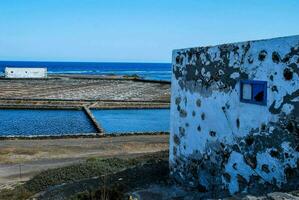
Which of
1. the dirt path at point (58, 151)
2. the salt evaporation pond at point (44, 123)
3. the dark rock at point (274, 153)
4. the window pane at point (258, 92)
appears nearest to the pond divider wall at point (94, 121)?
the salt evaporation pond at point (44, 123)

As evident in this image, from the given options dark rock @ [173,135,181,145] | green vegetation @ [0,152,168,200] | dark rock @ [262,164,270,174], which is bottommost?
green vegetation @ [0,152,168,200]

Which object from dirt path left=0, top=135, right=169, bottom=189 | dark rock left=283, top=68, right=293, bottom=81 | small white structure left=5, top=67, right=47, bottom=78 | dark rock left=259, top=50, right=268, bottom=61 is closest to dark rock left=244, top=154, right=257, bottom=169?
dark rock left=283, top=68, right=293, bottom=81

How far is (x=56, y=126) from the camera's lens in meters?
32.2

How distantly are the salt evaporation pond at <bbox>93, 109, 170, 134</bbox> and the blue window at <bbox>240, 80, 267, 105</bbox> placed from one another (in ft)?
72.9

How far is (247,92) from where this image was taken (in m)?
7.94

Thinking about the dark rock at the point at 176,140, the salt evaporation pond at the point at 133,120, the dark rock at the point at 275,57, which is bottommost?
the salt evaporation pond at the point at 133,120

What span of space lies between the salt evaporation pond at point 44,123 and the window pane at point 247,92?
797 inches

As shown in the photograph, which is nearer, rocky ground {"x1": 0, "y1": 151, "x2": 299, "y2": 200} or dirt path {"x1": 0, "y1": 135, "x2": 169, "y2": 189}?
rocky ground {"x1": 0, "y1": 151, "x2": 299, "y2": 200}

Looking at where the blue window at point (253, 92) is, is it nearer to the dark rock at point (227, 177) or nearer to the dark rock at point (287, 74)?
the dark rock at point (287, 74)

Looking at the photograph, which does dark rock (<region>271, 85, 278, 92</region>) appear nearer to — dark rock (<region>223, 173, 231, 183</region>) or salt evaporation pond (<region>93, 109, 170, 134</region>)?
dark rock (<region>223, 173, 231, 183</region>)

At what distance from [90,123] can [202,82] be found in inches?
957

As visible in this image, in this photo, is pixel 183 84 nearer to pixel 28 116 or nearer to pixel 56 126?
pixel 56 126

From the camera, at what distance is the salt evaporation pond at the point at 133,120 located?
3319cm

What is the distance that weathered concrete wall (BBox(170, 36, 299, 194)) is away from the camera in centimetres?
Result: 689
